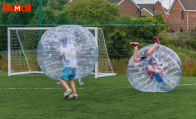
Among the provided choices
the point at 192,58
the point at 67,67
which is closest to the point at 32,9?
the point at 192,58

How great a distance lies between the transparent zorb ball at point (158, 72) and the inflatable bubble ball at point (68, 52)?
1226 millimetres

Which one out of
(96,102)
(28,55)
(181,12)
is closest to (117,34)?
(28,55)

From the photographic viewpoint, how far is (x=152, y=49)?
1079 centimetres

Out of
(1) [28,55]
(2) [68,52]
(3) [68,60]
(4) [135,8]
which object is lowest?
(1) [28,55]

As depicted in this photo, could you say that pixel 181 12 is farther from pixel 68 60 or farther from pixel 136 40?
pixel 68 60

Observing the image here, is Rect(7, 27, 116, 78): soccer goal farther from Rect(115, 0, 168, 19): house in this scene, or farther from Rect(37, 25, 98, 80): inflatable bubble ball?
Rect(115, 0, 168, 19): house

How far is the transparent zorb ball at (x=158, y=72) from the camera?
10836mm

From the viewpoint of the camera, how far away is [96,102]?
942 cm

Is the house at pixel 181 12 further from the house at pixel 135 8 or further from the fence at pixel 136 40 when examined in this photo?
the fence at pixel 136 40

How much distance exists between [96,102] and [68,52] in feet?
3.88

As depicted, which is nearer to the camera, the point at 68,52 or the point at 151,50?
the point at 68,52

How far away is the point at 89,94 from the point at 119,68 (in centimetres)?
663

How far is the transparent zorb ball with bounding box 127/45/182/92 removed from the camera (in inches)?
427

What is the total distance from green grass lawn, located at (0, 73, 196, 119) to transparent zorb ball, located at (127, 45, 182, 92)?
0.83 ft
